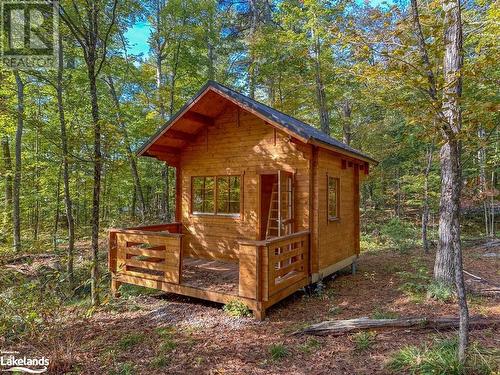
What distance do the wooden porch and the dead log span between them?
1.02 metres

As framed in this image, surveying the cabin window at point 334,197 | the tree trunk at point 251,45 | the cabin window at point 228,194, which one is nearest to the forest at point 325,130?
the tree trunk at point 251,45

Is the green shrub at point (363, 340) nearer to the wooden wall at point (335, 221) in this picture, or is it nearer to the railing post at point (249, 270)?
the railing post at point (249, 270)

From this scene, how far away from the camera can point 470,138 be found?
10.2 ft

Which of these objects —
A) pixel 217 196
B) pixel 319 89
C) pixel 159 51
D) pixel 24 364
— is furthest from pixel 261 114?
pixel 159 51

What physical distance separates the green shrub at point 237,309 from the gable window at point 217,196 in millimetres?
2826

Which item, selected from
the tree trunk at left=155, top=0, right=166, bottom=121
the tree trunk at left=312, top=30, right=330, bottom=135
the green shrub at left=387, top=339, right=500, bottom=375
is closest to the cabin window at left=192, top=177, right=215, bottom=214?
the green shrub at left=387, top=339, right=500, bottom=375

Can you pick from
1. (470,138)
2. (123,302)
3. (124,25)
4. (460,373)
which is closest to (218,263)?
(123,302)

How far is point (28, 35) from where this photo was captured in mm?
7473

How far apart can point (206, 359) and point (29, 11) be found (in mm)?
8295

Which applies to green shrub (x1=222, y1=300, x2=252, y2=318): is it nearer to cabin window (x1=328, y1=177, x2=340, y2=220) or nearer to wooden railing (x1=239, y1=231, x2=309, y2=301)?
wooden railing (x1=239, y1=231, x2=309, y2=301)

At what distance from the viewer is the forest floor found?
146 inches

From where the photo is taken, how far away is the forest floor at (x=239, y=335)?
12.1 ft

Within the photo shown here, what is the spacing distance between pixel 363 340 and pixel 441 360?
1091mm

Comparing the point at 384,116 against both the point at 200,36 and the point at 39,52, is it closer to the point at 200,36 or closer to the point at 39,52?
the point at 200,36
